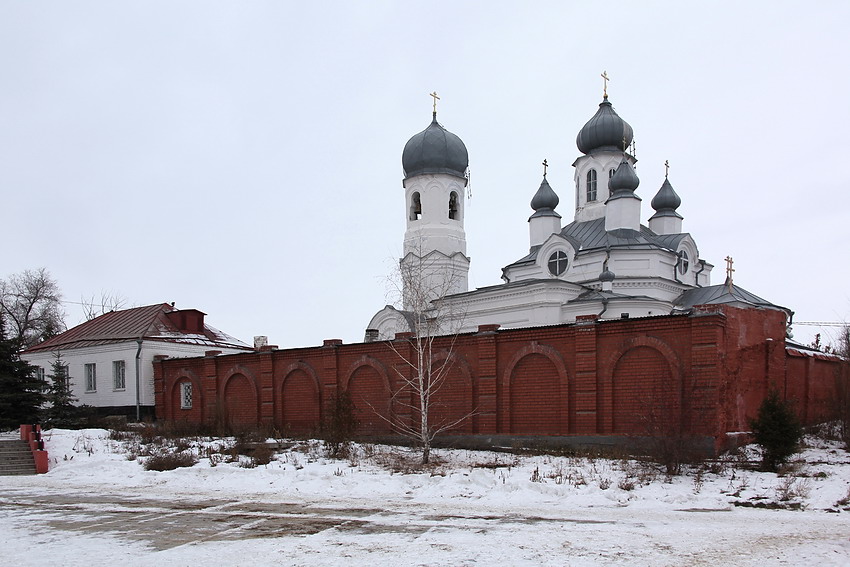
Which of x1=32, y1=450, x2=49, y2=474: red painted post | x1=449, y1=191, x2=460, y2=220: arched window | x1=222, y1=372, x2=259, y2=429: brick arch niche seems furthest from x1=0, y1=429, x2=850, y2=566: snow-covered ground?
x1=449, y1=191, x2=460, y2=220: arched window

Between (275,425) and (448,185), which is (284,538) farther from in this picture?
(448,185)

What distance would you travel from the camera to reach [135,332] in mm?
27422

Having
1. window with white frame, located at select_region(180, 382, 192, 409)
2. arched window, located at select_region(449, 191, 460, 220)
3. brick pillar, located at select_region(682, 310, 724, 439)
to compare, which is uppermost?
arched window, located at select_region(449, 191, 460, 220)

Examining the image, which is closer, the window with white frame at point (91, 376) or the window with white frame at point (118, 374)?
the window with white frame at point (118, 374)

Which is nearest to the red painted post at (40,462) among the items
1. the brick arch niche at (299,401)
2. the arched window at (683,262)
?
the brick arch niche at (299,401)

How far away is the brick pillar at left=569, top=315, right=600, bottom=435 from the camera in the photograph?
15945 mm

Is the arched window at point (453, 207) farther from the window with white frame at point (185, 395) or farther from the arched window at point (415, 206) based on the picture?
the window with white frame at point (185, 395)

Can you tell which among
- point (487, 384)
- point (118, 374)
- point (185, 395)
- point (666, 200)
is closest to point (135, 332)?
point (118, 374)

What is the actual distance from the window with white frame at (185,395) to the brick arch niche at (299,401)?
499 centimetres

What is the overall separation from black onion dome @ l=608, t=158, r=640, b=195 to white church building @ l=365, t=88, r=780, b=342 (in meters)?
0.04

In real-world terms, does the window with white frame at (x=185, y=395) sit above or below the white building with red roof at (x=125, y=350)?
below

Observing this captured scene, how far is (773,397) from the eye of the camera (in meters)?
13.4

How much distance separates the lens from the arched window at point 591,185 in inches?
1427

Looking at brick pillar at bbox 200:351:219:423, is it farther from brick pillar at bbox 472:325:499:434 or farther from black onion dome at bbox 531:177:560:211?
black onion dome at bbox 531:177:560:211
